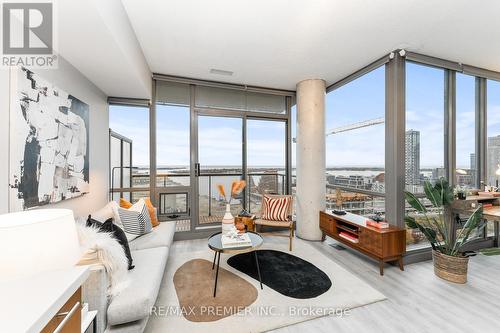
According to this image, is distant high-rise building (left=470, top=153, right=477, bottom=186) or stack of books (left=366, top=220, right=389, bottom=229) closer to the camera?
stack of books (left=366, top=220, right=389, bottom=229)

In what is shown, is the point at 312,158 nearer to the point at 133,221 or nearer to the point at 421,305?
the point at 421,305

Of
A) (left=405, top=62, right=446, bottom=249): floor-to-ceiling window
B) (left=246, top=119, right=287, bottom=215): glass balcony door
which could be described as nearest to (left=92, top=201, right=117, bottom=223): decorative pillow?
(left=246, top=119, right=287, bottom=215): glass balcony door

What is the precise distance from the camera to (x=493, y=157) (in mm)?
3395

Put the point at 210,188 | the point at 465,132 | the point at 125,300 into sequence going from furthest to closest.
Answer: the point at 210,188
the point at 465,132
the point at 125,300

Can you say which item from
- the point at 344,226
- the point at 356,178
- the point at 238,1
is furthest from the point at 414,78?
the point at 238,1

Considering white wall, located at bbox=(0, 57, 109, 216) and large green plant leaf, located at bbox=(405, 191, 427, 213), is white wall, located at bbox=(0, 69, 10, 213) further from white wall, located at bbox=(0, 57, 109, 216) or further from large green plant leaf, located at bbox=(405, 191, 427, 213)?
large green plant leaf, located at bbox=(405, 191, 427, 213)

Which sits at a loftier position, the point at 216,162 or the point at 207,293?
the point at 216,162

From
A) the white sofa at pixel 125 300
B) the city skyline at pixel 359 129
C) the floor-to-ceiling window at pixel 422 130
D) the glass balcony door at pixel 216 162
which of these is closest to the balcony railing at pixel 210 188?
the glass balcony door at pixel 216 162

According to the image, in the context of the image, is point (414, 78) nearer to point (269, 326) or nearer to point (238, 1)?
point (238, 1)

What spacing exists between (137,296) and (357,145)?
358 cm

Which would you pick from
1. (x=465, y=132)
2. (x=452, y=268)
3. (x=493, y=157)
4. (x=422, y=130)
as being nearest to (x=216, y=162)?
(x=422, y=130)

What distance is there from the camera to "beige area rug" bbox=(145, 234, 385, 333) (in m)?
1.72

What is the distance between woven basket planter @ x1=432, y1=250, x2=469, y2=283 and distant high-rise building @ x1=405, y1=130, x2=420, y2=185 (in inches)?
38.6

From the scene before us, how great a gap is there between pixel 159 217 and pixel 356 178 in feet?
11.2
